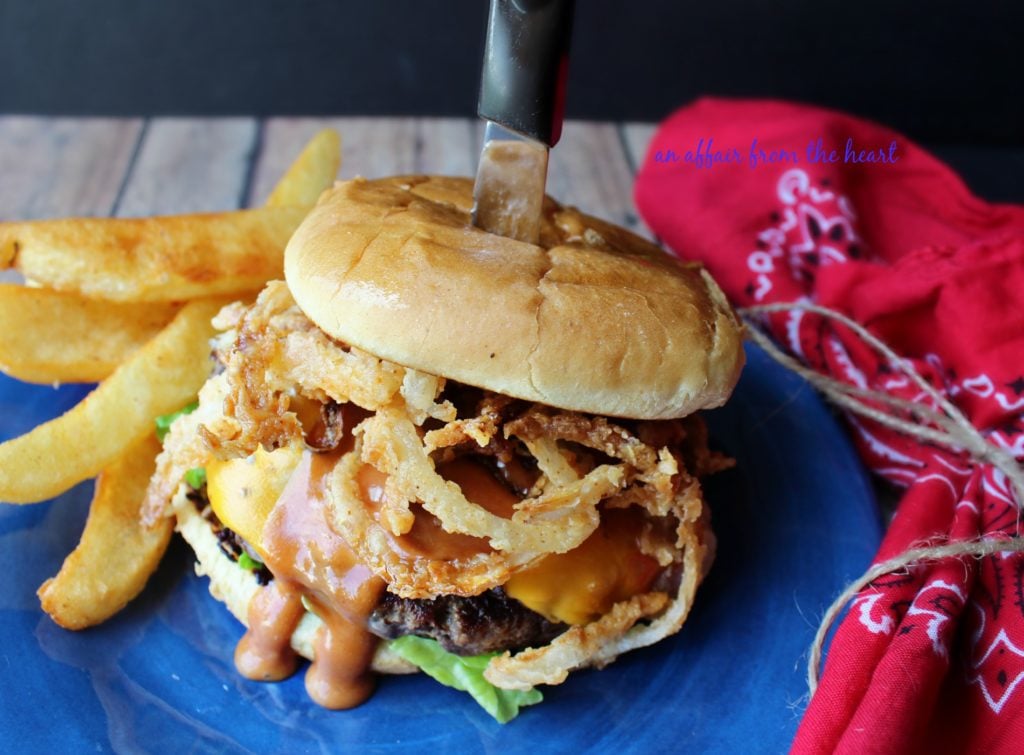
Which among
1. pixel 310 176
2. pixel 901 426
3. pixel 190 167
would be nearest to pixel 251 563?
pixel 310 176

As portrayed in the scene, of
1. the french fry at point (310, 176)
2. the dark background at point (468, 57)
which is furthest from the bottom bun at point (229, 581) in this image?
the dark background at point (468, 57)

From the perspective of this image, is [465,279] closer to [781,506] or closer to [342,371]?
[342,371]

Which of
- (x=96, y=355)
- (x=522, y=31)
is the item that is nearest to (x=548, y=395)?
(x=522, y=31)

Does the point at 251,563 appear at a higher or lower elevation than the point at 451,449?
lower

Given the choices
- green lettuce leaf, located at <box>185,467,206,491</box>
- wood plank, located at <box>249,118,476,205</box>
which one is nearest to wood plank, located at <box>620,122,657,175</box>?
wood plank, located at <box>249,118,476,205</box>

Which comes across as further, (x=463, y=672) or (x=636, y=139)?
(x=636, y=139)

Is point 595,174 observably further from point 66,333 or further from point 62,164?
point 66,333

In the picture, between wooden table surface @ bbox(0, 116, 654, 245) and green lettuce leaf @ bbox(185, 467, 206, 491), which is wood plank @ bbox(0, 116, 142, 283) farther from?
green lettuce leaf @ bbox(185, 467, 206, 491)
